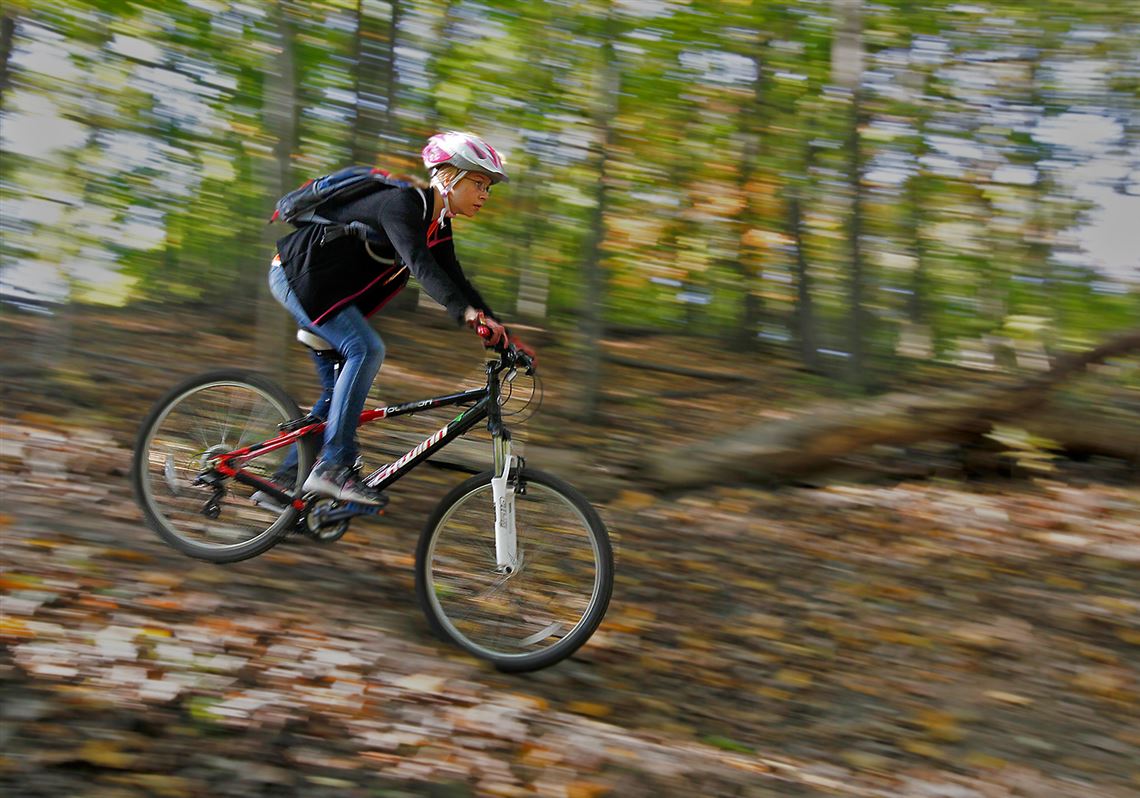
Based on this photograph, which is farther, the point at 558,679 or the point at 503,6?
the point at 503,6

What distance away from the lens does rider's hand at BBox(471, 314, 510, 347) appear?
162 inches

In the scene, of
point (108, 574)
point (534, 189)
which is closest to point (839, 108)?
point (534, 189)

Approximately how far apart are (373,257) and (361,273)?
0.09m

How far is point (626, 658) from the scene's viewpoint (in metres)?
4.69

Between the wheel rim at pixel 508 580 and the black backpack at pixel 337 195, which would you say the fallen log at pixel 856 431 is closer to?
the wheel rim at pixel 508 580

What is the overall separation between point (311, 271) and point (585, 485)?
2.81 m

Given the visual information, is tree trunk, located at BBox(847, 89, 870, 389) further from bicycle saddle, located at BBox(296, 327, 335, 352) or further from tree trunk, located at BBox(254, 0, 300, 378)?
bicycle saddle, located at BBox(296, 327, 335, 352)

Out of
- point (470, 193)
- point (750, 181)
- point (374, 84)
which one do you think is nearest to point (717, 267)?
point (750, 181)

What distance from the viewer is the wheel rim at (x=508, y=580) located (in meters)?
4.31

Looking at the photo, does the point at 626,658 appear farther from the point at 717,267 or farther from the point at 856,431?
the point at 717,267

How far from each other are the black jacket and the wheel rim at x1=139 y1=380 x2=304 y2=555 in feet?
2.05

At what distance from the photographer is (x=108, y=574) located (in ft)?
14.9

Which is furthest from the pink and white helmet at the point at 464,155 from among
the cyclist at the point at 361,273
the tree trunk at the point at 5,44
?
the tree trunk at the point at 5,44

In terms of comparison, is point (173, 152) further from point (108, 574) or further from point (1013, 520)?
point (1013, 520)
